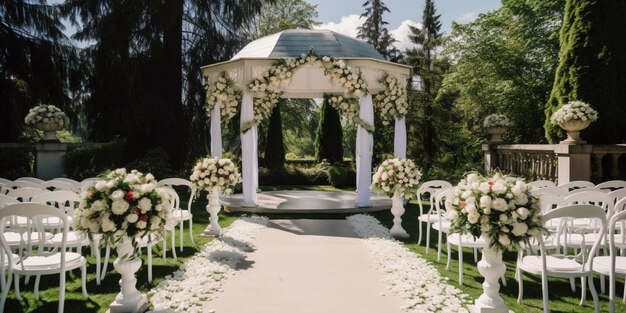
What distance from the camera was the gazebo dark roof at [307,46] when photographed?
401 inches

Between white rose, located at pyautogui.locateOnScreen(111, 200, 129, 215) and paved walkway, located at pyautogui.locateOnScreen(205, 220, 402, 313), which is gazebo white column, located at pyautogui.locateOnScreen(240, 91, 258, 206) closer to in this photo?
paved walkway, located at pyautogui.locateOnScreen(205, 220, 402, 313)

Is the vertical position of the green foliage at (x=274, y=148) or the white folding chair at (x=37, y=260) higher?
the green foliage at (x=274, y=148)

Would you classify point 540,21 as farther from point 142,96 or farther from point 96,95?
point 96,95

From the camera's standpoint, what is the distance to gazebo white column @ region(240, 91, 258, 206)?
974 cm

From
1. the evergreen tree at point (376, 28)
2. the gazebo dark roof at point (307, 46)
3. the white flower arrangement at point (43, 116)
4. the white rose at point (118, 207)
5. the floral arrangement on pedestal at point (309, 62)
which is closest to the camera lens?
the white rose at point (118, 207)

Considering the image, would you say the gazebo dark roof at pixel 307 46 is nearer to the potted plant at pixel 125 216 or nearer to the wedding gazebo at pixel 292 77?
the wedding gazebo at pixel 292 77

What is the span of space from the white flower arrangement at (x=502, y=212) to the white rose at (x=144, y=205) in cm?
281

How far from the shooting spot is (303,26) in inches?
1088

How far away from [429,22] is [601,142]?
74.6 ft

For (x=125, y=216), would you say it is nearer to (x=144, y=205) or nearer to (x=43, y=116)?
(x=144, y=205)

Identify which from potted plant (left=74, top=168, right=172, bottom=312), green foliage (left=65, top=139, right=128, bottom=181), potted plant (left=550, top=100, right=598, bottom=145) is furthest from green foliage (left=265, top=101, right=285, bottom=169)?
potted plant (left=74, top=168, right=172, bottom=312)

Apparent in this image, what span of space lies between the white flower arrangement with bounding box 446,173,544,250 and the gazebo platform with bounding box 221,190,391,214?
6.36 meters

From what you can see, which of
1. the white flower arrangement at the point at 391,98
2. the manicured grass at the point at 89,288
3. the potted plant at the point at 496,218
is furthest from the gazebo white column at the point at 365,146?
the potted plant at the point at 496,218

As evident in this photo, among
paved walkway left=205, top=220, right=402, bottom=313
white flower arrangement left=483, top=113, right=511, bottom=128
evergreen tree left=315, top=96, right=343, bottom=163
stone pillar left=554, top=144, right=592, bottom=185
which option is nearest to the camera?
paved walkway left=205, top=220, right=402, bottom=313
